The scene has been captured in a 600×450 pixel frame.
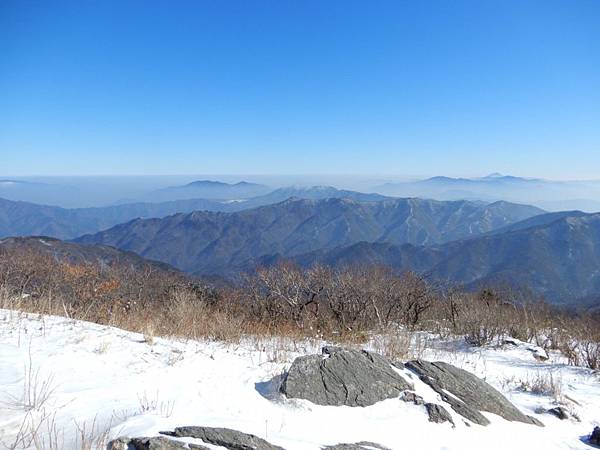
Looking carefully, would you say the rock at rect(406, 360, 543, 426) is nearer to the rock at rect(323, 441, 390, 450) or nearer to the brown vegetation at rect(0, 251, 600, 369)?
the rock at rect(323, 441, 390, 450)

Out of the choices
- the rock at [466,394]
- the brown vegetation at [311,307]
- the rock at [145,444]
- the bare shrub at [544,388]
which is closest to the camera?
the rock at [145,444]

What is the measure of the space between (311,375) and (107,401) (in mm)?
2055

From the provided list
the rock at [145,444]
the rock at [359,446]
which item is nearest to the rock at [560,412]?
the rock at [359,446]

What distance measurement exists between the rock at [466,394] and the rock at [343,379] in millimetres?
464

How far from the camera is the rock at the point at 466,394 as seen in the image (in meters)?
4.44

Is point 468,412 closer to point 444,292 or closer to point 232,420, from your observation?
point 232,420

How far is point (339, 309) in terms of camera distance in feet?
43.0

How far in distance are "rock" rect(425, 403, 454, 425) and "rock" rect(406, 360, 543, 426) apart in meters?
0.25

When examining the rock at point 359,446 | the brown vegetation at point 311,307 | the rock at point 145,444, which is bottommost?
the brown vegetation at point 311,307

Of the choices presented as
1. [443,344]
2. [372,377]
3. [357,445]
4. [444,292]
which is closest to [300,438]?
[357,445]

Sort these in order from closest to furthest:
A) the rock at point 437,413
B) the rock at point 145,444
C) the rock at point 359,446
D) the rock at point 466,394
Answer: the rock at point 145,444 → the rock at point 359,446 → the rock at point 437,413 → the rock at point 466,394

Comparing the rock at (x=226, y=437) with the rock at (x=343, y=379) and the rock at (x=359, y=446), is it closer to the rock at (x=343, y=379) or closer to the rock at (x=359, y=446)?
the rock at (x=359, y=446)

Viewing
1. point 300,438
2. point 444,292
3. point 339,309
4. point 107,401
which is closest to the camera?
point 300,438

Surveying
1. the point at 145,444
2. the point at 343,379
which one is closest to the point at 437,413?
the point at 343,379
